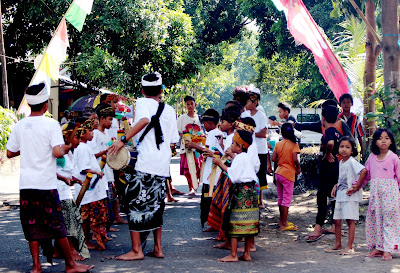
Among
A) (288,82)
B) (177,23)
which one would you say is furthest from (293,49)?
(288,82)

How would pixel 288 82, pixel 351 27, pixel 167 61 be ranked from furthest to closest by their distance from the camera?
1. pixel 288 82
2. pixel 167 61
3. pixel 351 27

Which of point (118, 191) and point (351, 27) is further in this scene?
point (351, 27)

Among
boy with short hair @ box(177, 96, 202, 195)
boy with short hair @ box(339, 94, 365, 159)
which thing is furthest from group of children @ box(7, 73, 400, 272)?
boy with short hair @ box(177, 96, 202, 195)

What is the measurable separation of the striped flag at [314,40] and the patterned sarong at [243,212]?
293cm

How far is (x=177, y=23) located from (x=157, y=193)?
46.4 feet

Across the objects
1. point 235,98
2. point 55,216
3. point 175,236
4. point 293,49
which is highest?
point 293,49

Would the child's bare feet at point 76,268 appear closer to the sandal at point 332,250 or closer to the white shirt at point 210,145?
the white shirt at point 210,145

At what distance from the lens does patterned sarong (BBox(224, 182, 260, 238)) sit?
6.11 m

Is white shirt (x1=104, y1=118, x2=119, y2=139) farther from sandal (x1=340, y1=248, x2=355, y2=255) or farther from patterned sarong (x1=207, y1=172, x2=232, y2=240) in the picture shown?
sandal (x1=340, y1=248, x2=355, y2=255)

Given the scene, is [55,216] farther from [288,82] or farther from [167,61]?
[288,82]

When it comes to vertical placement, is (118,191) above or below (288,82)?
below

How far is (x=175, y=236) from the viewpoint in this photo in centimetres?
753

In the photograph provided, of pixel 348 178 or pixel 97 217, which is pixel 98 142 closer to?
pixel 97 217

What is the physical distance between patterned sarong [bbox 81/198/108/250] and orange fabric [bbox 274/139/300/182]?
2.76 meters
